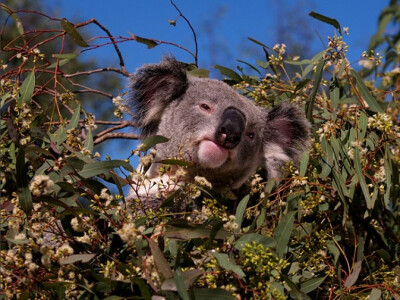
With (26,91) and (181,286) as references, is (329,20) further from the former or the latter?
(181,286)

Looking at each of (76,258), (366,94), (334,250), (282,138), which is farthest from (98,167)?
(282,138)

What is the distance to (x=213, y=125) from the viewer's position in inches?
134

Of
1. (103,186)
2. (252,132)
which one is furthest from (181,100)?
(103,186)

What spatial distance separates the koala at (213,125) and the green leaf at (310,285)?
110 cm

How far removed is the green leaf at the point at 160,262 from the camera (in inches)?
73.6

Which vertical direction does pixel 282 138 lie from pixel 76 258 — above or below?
above

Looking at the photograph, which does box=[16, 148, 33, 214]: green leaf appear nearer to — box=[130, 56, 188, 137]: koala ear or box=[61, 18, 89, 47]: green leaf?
box=[61, 18, 89, 47]: green leaf

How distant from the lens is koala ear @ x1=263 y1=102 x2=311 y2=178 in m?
3.65

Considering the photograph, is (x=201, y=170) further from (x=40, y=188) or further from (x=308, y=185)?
(x=40, y=188)

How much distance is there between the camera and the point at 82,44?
3109 millimetres

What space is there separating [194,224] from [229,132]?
1234 millimetres

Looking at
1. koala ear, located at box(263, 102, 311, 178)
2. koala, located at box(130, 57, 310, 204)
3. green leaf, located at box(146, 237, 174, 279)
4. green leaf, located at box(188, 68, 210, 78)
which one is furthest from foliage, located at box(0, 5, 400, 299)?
green leaf, located at box(188, 68, 210, 78)

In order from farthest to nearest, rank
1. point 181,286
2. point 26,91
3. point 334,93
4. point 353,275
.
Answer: point 334,93, point 26,91, point 353,275, point 181,286

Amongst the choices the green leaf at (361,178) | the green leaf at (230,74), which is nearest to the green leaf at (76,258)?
the green leaf at (361,178)
